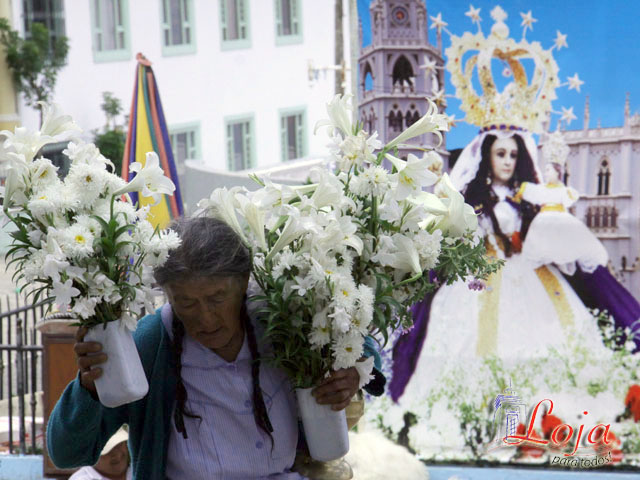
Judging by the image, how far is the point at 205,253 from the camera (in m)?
1.89

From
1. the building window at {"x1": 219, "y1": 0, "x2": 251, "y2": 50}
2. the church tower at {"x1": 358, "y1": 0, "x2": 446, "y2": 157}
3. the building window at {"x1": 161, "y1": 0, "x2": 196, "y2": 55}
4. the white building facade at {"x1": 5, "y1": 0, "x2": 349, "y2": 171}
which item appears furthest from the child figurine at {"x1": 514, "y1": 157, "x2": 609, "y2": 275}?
the building window at {"x1": 219, "y1": 0, "x2": 251, "y2": 50}

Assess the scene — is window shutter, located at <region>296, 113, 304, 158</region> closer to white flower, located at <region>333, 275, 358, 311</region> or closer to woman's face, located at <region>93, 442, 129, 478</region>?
woman's face, located at <region>93, 442, 129, 478</region>

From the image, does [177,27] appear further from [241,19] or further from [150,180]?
[150,180]

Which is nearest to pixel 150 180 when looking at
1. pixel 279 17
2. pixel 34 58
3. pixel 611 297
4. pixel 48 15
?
pixel 611 297

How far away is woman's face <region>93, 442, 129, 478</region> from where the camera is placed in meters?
3.54

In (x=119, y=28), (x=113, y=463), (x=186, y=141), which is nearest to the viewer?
(x=113, y=463)

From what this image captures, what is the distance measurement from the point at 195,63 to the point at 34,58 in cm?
248

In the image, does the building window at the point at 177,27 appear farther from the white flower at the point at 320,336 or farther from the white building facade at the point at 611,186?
the white flower at the point at 320,336

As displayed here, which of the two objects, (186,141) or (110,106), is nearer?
(110,106)

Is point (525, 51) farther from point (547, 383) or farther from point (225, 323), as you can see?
point (225, 323)

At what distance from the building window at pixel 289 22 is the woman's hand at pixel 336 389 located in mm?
13797

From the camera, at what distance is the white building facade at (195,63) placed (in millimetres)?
13961

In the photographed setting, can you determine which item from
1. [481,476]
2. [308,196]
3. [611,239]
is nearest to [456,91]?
[611,239]

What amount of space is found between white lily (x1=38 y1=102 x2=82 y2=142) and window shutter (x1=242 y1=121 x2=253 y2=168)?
13.3 metres
